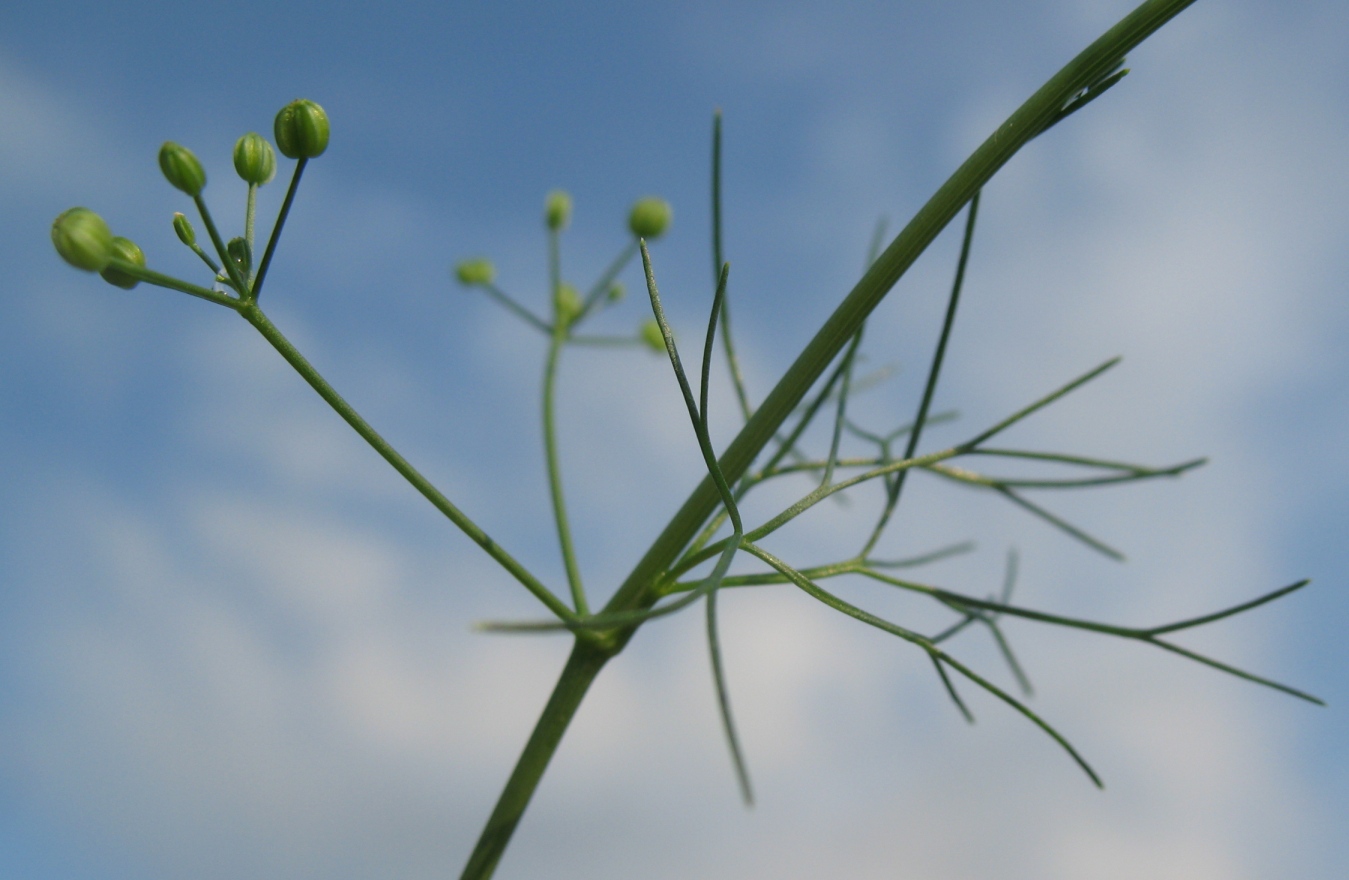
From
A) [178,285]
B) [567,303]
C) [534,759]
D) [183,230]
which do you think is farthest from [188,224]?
[567,303]

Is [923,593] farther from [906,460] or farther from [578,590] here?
[578,590]

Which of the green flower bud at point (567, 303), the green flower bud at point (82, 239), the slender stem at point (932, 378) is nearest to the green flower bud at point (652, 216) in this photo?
the green flower bud at point (567, 303)

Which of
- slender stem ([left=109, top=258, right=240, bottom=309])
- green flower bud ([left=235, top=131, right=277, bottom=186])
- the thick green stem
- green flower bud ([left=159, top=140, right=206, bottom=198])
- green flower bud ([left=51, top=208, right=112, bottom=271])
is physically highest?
green flower bud ([left=235, top=131, right=277, bottom=186])

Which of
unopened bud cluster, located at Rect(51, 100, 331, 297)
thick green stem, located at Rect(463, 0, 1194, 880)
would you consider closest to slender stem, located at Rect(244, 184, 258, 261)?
unopened bud cluster, located at Rect(51, 100, 331, 297)

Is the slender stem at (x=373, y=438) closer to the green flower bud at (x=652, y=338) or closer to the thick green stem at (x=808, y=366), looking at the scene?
the thick green stem at (x=808, y=366)

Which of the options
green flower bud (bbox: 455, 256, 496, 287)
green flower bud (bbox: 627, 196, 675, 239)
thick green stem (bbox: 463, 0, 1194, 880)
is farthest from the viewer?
green flower bud (bbox: 455, 256, 496, 287)

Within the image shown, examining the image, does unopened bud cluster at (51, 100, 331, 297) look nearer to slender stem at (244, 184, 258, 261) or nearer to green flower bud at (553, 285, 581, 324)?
slender stem at (244, 184, 258, 261)

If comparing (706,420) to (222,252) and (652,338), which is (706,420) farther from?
(652,338)
